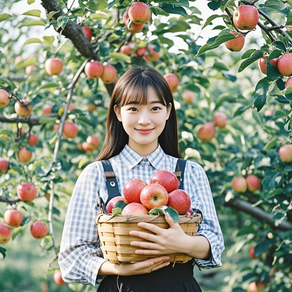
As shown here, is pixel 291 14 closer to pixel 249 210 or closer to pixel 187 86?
pixel 187 86

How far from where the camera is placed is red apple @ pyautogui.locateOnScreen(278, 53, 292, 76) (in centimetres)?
150

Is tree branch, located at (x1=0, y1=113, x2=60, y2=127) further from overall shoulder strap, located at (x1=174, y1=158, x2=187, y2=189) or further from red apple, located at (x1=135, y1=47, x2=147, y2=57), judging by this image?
overall shoulder strap, located at (x1=174, y1=158, x2=187, y2=189)

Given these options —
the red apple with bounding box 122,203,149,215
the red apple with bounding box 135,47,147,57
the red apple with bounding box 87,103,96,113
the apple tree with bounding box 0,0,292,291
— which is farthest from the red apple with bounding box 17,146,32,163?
the red apple with bounding box 122,203,149,215

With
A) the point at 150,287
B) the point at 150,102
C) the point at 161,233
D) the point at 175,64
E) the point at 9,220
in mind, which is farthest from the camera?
the point at 175,64

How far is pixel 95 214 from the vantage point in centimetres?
151

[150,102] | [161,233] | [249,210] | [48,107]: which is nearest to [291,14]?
[150,102]

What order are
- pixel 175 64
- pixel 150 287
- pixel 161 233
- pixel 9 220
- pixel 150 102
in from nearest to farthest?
pixel 161 233 < pixel 150 287 < pixel 150 102 < pixel 9 220 < pixel 175 64

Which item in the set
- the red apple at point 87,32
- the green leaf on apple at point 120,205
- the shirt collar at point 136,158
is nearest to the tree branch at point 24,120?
the red apple at point 87,32

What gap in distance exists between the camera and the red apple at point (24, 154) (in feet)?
8.41

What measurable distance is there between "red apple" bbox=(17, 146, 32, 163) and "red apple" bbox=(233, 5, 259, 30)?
4.88 ft

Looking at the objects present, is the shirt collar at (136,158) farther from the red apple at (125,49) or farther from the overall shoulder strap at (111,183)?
the red apple at (125,49)

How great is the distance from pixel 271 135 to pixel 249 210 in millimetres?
483

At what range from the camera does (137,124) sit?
60.9 inches

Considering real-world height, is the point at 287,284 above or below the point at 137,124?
below
